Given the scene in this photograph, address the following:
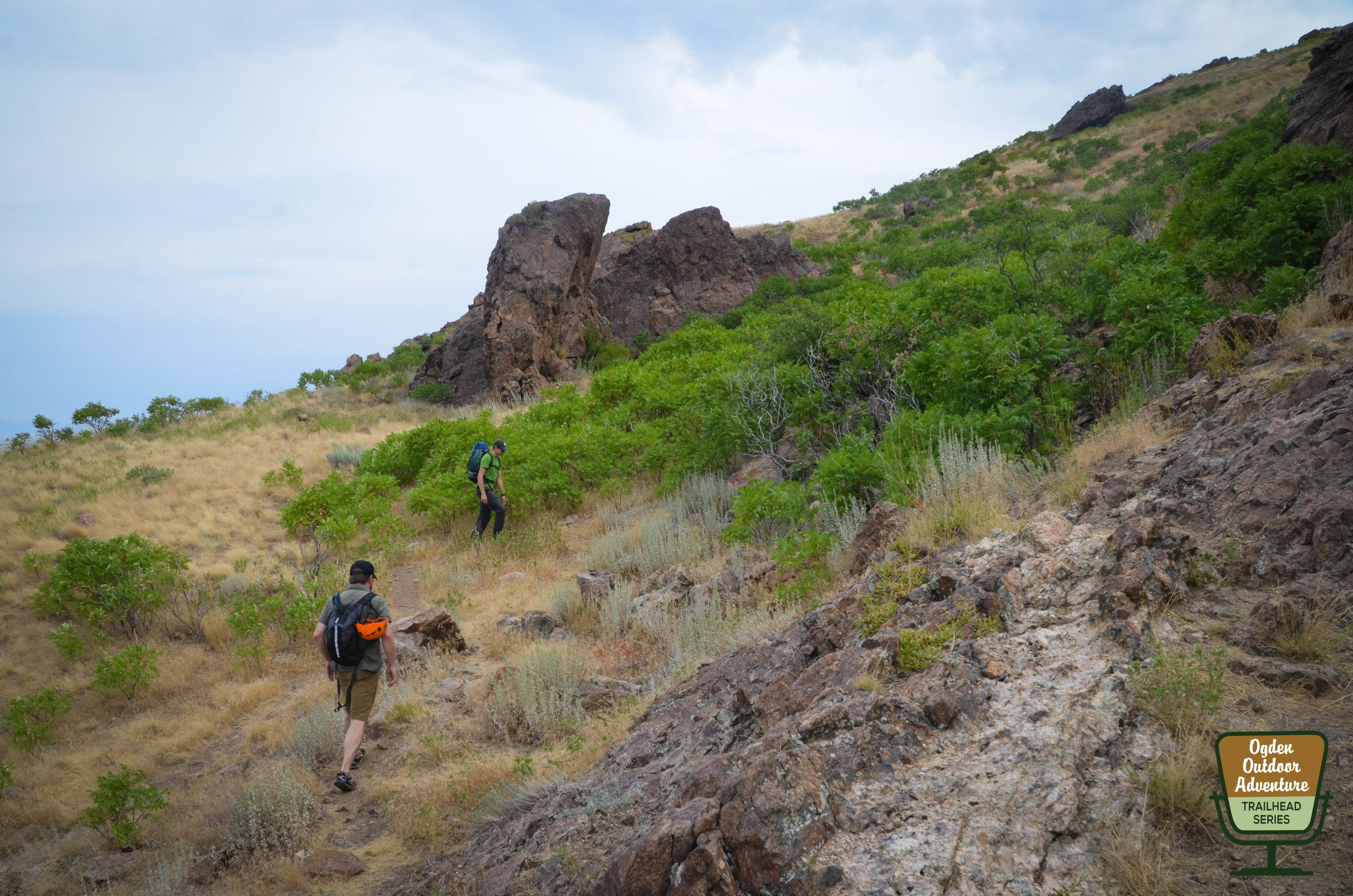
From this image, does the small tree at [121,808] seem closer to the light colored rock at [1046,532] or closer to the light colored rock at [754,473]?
the light colored rock at [1046,532]

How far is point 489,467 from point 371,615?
5.71 metres

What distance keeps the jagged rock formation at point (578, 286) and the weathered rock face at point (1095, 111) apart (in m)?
22.7

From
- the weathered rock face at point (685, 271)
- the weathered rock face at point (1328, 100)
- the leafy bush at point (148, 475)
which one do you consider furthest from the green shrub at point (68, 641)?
the weathered rock face at point (685, 271)

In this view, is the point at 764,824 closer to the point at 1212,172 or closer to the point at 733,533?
the point at 733,533

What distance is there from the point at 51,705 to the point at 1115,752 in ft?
29.2

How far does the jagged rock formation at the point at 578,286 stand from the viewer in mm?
23016

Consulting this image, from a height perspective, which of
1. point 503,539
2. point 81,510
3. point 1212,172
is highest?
point 1212,172

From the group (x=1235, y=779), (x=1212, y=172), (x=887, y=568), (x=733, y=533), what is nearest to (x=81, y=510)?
(x=733, y=533)

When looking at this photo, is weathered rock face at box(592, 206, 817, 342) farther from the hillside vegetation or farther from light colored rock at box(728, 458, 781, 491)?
light colored rock at box(728, 458, 781, 491)

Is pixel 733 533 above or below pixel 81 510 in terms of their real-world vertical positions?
below

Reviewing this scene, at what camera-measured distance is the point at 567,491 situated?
12.0 m

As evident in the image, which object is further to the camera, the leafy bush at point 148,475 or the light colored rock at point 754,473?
the leafy bush at point 148,475

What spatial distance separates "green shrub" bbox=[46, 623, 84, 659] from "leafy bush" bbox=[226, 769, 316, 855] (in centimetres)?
501

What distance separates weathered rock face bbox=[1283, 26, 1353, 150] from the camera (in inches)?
371
